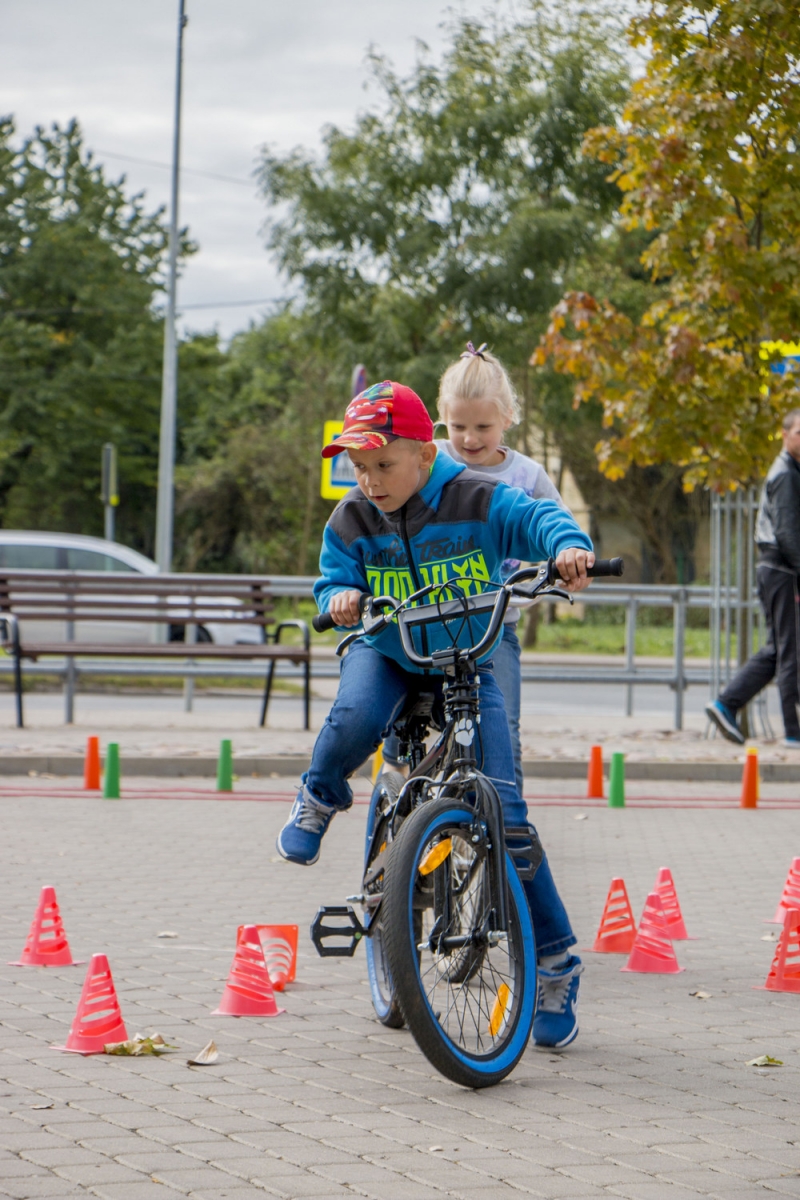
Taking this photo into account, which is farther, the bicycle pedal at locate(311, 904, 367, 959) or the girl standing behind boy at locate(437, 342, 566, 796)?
the girl standing behind boy at locate(437, 342, 566, 796)

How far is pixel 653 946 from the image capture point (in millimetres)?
5578

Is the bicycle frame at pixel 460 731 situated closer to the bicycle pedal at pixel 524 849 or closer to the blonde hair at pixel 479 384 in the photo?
the bicycle pedal at pixel 524 849

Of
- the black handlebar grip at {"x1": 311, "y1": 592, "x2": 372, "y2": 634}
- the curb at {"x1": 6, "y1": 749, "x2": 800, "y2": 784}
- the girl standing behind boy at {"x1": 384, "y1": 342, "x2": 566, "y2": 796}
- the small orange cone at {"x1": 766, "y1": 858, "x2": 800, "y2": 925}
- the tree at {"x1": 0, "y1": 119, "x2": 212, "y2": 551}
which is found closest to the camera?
the black handlebar grip at {"x1": 311, "y1": 592, "x2": 372, "y2": 634}

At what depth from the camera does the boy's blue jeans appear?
14.0 ft

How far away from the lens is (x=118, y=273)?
162ft

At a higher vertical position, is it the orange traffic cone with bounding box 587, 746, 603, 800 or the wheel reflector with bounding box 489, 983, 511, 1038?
the wheel reflector with bounding box 489, 983, 511, 1038

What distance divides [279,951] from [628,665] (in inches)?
395

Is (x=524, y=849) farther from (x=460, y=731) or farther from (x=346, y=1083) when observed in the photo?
(x=346, y=1083)

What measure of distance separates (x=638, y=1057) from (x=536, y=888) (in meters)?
0.52

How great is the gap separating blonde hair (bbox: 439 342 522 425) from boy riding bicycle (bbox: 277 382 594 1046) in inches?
26.1

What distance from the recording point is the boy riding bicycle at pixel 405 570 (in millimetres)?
4250

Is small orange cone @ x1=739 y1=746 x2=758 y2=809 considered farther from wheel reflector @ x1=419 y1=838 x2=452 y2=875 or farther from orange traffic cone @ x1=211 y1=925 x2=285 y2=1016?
wheel reflector @ x1=419 y1=838 x2=452 y2=875

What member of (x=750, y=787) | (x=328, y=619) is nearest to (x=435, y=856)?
(x=328, y=619)

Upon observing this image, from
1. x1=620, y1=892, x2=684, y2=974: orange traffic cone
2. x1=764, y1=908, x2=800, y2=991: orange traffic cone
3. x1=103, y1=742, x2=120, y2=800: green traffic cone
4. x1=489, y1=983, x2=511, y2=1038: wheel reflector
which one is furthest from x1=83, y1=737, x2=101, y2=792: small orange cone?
x1=489, y1=983, x2=511, y2=1038: wheel reflector
